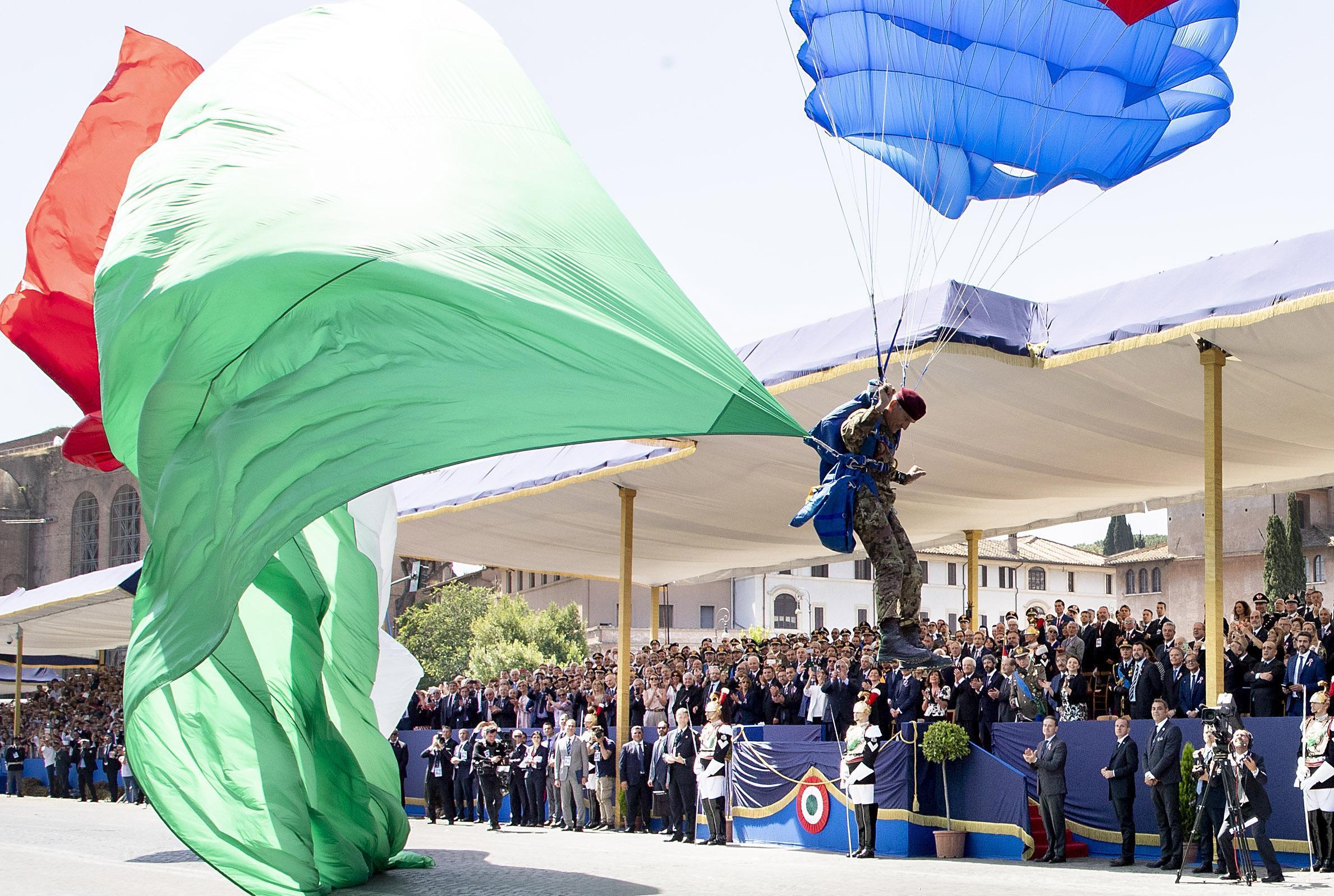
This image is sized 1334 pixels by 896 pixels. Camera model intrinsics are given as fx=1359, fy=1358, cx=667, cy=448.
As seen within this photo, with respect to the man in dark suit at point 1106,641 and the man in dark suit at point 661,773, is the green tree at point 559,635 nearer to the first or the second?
the man in dark suit at point 661,773

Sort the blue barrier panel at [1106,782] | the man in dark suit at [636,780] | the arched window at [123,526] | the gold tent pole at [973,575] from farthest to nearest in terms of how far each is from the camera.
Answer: the arched window at [123,526]
the gold tent pole at [973,575]
the man in dark suit at [636,780]
the blue barrier panel at [1106,782]

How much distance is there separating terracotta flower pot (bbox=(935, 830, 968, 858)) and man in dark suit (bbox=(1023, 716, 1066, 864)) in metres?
0.93

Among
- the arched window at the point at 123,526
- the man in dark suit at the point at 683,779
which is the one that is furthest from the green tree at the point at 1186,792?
the arched window at the point at 123,526

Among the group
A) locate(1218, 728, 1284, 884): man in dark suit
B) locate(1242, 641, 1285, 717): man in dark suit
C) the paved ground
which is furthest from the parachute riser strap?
locate(1242, 641, 1285, 717): man in dark suit

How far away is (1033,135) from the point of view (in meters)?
11.9

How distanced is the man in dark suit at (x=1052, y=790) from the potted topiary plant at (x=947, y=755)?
954 millimetres

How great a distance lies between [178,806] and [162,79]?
797cm

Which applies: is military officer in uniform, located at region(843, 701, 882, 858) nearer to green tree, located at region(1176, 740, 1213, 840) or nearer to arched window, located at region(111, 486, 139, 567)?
green tree, located at region(1176, 740, 1213, 840)

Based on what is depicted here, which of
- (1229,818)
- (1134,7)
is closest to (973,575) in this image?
(1229,818)

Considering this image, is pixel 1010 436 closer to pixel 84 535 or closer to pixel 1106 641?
pixel 1106 641

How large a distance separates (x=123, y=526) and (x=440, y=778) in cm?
5137

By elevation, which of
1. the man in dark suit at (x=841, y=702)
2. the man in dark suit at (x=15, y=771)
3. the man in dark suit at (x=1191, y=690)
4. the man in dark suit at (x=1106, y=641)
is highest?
the man in dark suit at (x=1106, y=641)

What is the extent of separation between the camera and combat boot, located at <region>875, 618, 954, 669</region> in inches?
374

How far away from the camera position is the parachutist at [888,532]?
9.41 metres
